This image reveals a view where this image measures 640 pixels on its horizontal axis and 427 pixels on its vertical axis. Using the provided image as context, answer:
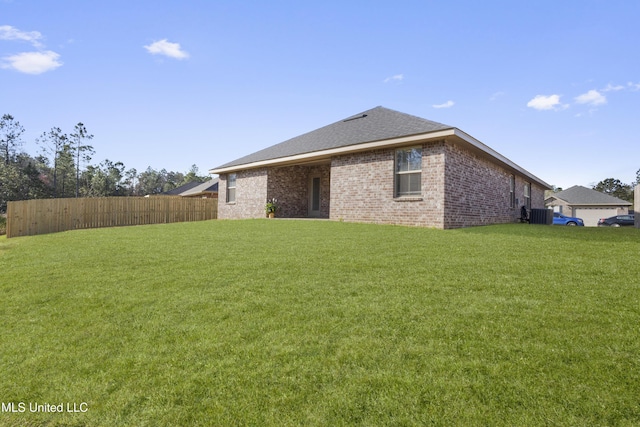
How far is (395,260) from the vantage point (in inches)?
230

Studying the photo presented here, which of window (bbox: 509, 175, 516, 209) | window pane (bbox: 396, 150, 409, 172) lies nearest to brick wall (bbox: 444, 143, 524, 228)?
window (bbox: 509, 175, 516, 209)

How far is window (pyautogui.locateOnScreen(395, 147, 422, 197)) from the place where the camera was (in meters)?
11.1

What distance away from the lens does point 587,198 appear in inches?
1400

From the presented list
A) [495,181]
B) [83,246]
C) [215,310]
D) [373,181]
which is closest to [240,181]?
[373,181]

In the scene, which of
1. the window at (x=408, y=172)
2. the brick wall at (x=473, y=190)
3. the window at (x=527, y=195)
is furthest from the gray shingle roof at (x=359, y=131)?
the window at (x=527, y=195)

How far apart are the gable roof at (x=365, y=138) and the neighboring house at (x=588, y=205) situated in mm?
22927

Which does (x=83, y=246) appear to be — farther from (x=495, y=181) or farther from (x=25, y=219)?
(x=495, y=181)

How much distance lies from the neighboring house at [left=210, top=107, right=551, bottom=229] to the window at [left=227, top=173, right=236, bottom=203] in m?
0.36

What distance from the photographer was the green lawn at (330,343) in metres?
2.08

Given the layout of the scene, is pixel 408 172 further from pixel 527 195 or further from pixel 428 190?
pixel 527 195

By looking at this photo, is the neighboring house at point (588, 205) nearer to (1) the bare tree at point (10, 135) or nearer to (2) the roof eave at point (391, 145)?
(2) the roof eave at point (391, 145)

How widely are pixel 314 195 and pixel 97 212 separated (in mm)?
11717

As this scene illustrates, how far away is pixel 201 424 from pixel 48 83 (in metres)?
17.1

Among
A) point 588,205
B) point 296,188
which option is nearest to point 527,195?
point 296,188
